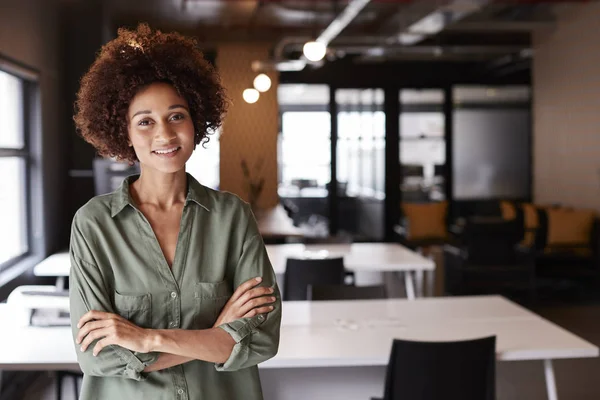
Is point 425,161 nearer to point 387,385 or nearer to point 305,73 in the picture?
point 305,73

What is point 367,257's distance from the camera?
20.2ft

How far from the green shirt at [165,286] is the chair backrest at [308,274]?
348cm

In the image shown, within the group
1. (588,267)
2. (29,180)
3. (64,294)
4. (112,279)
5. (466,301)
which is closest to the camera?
(112,279)

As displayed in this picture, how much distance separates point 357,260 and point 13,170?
2.58 meters

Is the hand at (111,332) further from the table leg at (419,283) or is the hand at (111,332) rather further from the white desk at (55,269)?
the table leg at (419,283)

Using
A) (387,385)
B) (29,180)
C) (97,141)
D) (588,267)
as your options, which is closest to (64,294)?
(387,385)

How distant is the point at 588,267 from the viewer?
936 centimetres

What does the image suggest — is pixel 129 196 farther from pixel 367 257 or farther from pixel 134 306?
pixel 367 257

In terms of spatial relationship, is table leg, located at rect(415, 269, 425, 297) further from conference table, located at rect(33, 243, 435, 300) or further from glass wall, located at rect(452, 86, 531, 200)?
glass wall, located at rect(452, 86, 531, 200)

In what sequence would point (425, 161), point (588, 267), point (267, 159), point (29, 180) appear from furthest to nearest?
point (425, 161) < point (267, 159) < point (588, 267) < point (29, 180)

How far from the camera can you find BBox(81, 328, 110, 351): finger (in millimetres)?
1685

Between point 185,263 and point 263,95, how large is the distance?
10758 mm

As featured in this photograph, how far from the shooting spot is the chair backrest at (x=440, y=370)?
2.99m

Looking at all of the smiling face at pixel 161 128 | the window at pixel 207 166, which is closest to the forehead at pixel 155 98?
the smiling face at pixel 161 128
